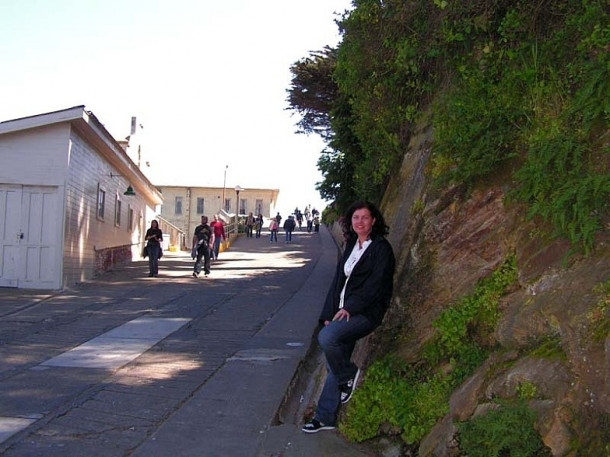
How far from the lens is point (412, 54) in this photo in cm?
667

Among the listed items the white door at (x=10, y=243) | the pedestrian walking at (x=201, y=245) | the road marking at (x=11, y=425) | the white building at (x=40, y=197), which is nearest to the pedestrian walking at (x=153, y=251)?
the pedestrian walking at (x=201, y=245)

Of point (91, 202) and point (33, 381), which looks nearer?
point (33, 381)

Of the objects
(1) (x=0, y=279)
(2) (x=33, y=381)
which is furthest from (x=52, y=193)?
(2) (x=33, y=381)

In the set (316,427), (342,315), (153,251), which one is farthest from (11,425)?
(153,251)

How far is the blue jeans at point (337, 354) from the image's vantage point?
4.54 meters

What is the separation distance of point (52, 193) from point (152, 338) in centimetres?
638

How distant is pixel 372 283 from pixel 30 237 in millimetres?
10985

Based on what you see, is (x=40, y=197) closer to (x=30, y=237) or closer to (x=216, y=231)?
(x=30, y=237)

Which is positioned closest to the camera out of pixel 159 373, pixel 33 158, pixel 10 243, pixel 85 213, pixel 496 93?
pixel 496 93

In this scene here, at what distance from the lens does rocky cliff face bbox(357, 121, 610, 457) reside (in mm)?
3094

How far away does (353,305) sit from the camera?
179 inches

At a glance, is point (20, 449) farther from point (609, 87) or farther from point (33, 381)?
point (609, 87)

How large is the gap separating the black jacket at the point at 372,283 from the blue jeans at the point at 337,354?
8cm

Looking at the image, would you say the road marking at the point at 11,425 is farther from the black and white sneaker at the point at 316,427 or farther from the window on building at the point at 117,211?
the window on building at the point at 117,211
